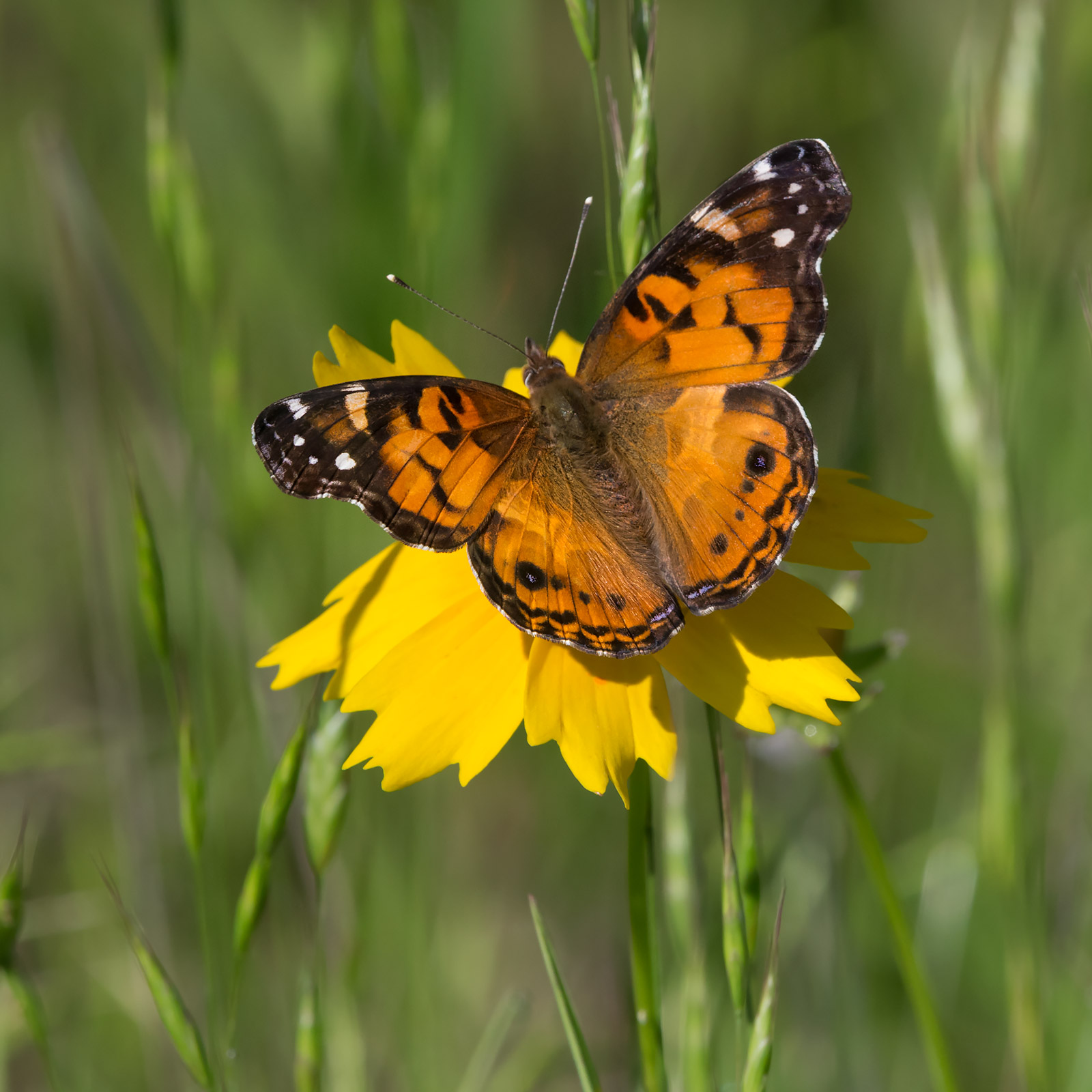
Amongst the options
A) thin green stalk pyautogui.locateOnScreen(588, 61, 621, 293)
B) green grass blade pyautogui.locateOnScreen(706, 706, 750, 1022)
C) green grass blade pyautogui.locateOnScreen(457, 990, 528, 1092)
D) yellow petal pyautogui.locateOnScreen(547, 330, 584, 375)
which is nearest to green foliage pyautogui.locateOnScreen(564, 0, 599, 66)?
thin green stalk pyautogui.locateOnScreen(588, 61, 621, 293)

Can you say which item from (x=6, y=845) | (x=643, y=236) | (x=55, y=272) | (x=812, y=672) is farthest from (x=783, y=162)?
(x=6, y=845)

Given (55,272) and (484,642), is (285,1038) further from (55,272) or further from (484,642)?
(55,272)

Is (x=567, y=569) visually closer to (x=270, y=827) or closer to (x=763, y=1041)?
(x=270, y=827)

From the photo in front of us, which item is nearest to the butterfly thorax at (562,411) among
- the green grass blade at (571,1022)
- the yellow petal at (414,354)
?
the yellow petal at (414,354)

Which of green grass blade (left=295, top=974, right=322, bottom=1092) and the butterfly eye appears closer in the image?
green grass blade (left=295, top=974, right=322, bottom=1092)

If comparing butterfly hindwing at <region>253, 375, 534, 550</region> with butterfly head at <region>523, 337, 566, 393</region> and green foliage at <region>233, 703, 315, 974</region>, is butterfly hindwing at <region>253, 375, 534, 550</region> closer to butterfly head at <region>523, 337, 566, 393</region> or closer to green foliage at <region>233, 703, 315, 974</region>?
butterfly head at <region>523, 337, 566, 393</region>

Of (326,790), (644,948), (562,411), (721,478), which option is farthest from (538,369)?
(644,948)
